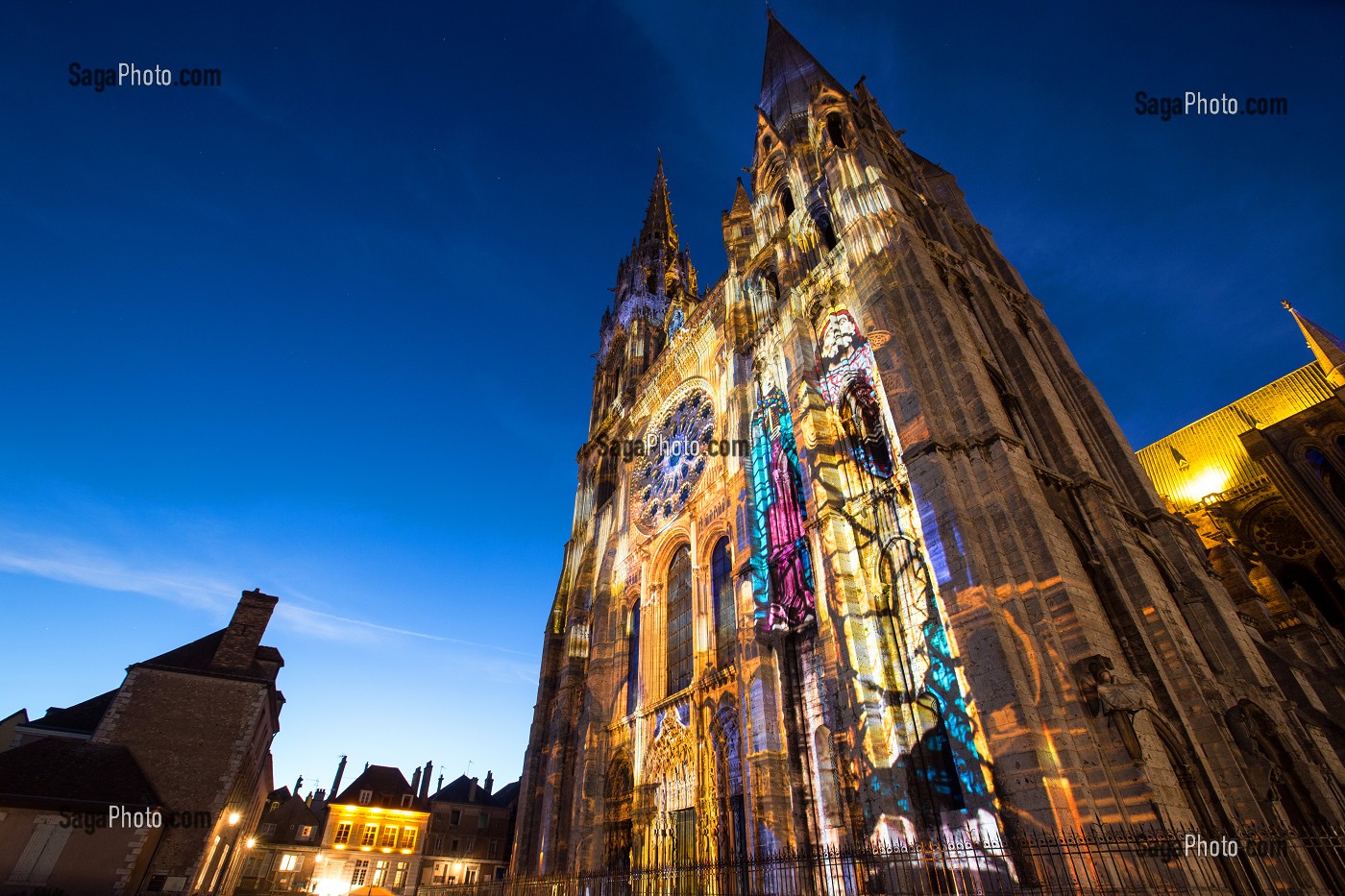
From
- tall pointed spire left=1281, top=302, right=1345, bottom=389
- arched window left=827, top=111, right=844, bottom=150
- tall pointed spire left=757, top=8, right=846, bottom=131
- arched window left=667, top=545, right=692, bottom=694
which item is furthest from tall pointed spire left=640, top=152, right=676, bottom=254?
tall pointed spire left=1281, top=302, right=1345, bottom=389

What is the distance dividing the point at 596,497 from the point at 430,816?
2443 centimetres

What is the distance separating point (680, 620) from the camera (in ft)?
65.5

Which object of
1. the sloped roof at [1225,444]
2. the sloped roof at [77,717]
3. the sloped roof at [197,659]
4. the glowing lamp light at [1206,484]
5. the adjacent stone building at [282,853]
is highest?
the sloped roof at [1225,444]

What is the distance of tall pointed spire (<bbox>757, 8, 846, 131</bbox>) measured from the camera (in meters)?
28.8

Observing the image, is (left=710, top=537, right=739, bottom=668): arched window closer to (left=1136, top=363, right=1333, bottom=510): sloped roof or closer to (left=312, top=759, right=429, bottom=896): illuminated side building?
(left=1136, top=363, right=1333, bottom=510): sloped roof

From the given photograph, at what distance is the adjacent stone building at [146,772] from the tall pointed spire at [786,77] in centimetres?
2953

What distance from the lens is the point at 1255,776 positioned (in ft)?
31.0

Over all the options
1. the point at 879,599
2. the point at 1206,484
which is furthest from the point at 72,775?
the point at 1206,484

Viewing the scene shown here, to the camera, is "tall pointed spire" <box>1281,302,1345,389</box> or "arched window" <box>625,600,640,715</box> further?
"tall pointed spire" <box>1281,302,1345,389</box>

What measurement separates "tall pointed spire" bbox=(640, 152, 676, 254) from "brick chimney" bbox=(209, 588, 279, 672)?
30.5m

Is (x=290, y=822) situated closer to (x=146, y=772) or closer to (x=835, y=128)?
(x=146, y=772)

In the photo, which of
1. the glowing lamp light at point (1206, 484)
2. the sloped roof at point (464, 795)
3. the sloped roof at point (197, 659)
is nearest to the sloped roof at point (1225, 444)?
the glowing lamp light at point (1206, 484)

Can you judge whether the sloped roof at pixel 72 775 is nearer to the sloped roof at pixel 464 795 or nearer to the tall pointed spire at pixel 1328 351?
the sloped roof at pixel 464 795

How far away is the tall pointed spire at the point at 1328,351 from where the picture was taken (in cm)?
2606
